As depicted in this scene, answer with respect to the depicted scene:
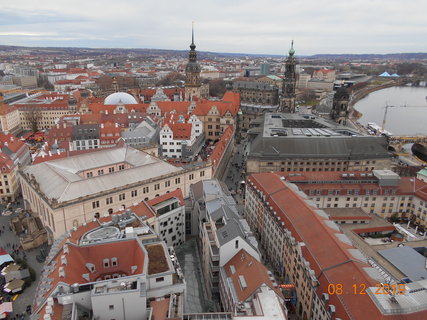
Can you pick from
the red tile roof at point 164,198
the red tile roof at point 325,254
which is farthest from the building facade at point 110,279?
the red tile roof at point 325,254

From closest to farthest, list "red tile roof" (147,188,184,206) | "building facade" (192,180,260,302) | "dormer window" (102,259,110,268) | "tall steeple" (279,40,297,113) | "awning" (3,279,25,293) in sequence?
"dormer window" (102,259,110,268) < "building facade" (192,180,260,302) < "awning" (3,279,25,293) < "red tile roof" (147,188,184,206) < "tall steeple" (279,40,297,113)

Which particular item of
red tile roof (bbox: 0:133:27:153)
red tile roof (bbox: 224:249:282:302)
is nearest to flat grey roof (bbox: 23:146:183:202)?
red tile roof (bbox: 0:133:27:153)

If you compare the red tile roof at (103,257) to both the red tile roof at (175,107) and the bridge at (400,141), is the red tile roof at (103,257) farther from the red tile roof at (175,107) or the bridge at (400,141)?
the bridge at (400,141)

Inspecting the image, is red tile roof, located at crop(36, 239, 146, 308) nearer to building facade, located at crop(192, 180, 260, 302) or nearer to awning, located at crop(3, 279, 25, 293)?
building facade, located at crop(192, 180, 260, 302)

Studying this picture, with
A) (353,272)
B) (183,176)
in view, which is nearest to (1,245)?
(183,176)

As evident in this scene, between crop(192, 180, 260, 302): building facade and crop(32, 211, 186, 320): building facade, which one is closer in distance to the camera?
crop(32, 211, 186, 320): building facade

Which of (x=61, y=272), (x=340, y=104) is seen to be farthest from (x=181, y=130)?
(x=61, y=272)

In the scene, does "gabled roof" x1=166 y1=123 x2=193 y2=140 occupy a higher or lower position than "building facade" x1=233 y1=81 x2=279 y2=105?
lower
